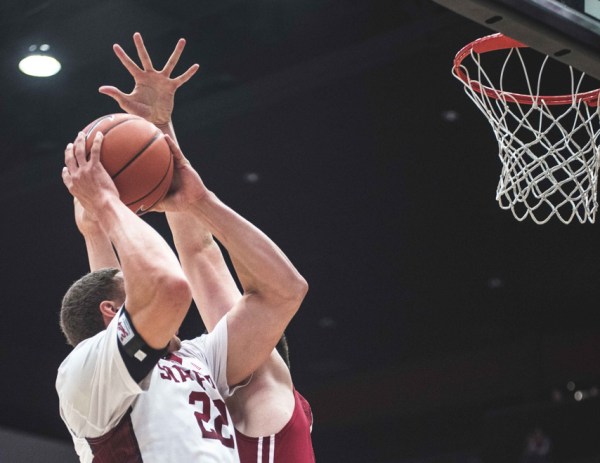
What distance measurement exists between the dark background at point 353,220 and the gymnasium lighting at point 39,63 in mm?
58

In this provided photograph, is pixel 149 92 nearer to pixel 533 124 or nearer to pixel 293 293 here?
pixel 293 293

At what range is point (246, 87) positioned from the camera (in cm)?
588

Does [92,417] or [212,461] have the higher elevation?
[92,417]

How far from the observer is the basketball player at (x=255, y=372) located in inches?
98.0

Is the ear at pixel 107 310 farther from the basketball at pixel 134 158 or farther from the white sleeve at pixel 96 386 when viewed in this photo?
the basketball at pixel 134 158

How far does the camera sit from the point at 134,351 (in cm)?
212

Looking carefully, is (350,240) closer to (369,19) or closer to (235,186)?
(235,186)

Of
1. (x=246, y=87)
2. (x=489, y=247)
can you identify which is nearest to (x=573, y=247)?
(x=489, y=247)

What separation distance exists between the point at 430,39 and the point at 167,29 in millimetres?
1406

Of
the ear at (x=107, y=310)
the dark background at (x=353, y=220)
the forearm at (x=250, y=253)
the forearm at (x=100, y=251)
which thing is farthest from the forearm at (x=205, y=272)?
the dark background at (x=353, y=220)

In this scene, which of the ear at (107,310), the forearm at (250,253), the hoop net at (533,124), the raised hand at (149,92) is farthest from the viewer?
the hoop net at (533,124)

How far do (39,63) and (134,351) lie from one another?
392cm

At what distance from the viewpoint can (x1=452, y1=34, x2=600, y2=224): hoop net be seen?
3.58 metres

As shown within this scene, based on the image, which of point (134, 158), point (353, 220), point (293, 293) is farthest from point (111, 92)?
point (353, 220)
